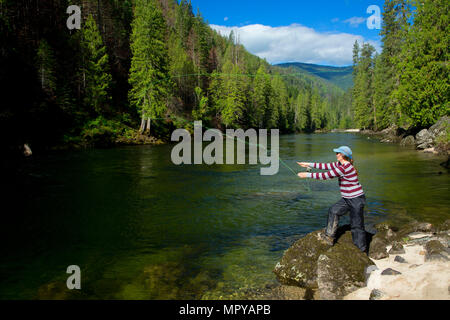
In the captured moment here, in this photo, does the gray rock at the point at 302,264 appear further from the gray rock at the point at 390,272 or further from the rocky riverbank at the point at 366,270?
the gray rock at the point at 390,272

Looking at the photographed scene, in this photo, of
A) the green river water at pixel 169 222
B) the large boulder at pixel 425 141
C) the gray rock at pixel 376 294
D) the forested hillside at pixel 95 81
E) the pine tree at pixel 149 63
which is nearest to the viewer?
the gray rock at pixel 376 294

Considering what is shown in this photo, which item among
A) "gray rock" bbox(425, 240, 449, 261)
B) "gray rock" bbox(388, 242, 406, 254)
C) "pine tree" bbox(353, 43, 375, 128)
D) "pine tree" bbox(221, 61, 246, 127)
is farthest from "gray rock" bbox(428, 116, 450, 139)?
"pine tree" bbox(353, 43, 375, 128)

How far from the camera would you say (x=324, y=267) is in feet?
21.5

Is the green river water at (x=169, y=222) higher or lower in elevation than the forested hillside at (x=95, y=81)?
lower

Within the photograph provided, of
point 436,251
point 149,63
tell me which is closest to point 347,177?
point 436,251

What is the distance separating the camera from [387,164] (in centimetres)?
2252

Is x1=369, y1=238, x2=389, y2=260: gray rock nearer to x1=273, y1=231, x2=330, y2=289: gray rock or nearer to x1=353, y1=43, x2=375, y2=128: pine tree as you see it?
x1=273, y1=231, x2=330, y2=289: gray rock

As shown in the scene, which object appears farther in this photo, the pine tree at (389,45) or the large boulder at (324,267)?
the pine tree at (389,45)

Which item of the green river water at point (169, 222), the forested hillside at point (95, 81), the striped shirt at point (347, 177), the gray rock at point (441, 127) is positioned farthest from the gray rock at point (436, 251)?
the gray rock at point (441, 127)

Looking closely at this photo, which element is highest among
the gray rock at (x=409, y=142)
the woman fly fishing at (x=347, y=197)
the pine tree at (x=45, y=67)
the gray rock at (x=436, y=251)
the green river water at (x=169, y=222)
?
the pine tree at (x=45, y=67)

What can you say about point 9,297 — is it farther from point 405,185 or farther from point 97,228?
point 405,185

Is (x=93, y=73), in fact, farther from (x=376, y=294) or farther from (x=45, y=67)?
(x=376, y=294)

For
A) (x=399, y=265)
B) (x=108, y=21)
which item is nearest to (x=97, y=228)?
(x=399, y=265)

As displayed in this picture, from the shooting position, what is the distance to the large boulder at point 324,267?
6.26 meters
